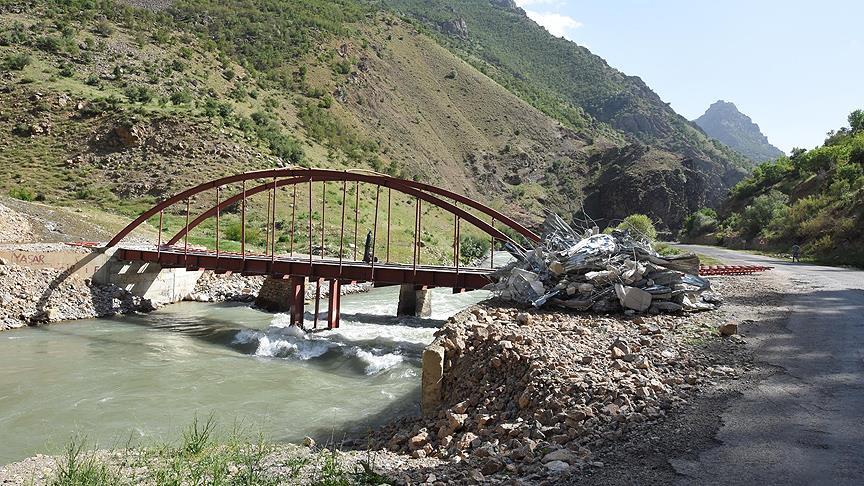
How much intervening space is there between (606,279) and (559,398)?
18.6 feet

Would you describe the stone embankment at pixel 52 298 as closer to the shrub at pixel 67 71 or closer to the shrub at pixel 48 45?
the shrub at pixel 67 71

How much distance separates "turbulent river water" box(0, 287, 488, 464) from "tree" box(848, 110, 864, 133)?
61.9m

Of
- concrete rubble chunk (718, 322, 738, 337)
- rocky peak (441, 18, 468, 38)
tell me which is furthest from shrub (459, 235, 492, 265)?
rocky peak (441, 18, 468, 38)

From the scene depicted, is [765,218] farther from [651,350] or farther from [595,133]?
[595,133]

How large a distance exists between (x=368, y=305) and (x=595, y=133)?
104 m

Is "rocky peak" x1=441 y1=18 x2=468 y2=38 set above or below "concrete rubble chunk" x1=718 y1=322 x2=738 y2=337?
above

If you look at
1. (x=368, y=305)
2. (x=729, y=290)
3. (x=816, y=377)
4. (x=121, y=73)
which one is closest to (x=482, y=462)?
(x=816, y=377)

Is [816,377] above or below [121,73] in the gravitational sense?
below

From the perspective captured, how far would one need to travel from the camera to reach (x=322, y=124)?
65.6 meters

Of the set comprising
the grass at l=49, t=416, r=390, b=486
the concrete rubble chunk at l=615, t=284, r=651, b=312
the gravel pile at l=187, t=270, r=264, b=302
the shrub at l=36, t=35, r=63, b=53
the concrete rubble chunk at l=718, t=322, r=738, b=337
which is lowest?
the gravel pile at l=187, t=270, r=264, b=302

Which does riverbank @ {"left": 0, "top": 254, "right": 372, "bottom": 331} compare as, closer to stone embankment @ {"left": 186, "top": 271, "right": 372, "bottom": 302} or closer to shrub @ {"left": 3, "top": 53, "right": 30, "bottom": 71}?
stone embankment @ {"left": 186, "top": 271, "right": 372, "bottom": 302}

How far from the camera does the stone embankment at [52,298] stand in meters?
20.2

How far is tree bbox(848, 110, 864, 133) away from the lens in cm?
6131

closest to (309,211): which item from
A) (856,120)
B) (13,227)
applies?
(13,227)
